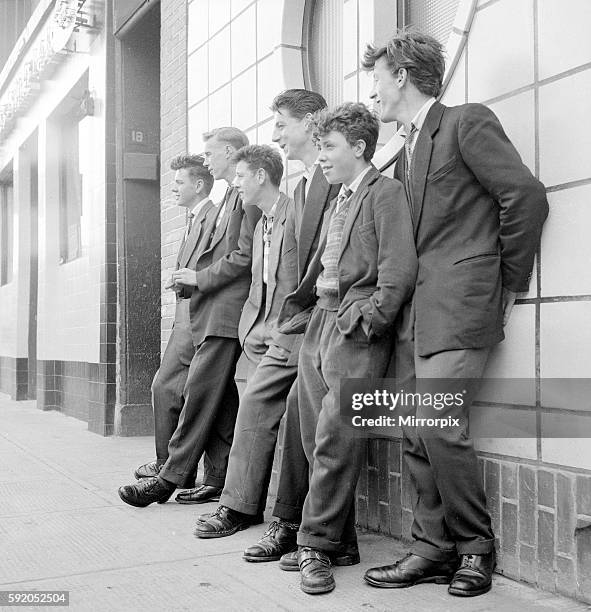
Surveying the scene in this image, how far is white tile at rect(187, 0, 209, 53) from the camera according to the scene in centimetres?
586

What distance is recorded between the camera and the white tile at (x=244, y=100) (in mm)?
5139

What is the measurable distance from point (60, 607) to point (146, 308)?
5131 millimetres

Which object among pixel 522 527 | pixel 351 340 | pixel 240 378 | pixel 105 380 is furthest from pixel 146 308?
pixel 522 527

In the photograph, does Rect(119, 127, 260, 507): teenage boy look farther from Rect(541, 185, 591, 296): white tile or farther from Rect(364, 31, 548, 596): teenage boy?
Rect(541, 185, 591, 296): white tile

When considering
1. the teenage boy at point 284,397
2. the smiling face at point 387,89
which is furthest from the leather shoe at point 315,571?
the smiling face at point 387,89

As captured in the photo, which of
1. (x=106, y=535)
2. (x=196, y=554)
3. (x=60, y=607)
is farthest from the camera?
(x=106, y=535)

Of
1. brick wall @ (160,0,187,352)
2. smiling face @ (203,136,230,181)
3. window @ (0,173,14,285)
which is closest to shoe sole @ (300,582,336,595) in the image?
smiling face @ (203,136,230,181)

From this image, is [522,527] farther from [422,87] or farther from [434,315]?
[422,87]

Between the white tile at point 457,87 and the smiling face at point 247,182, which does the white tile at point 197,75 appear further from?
the white tile at point 457,87

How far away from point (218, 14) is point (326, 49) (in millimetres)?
1311

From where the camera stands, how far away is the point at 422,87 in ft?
10.4

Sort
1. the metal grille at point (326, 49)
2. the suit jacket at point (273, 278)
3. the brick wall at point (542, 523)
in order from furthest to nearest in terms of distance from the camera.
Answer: the metal grille at point (326, 49), the suit jacket at point (273, 278), the brick wall at point (542, 523)

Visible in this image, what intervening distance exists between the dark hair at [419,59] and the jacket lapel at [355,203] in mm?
410

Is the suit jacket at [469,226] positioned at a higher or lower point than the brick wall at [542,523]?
higher
